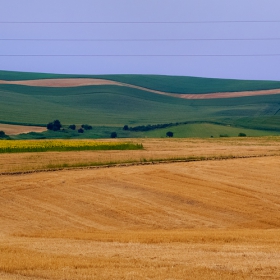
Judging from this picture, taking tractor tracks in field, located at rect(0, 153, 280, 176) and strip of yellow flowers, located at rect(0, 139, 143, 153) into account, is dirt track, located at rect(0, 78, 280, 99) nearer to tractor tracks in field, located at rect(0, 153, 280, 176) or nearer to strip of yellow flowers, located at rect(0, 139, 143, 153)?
strip of yellow flowers, located at rect(0, 139, 143, 153)

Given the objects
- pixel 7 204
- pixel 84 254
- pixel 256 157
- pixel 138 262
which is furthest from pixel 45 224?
pixel 256 157

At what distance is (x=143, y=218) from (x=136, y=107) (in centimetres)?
7651

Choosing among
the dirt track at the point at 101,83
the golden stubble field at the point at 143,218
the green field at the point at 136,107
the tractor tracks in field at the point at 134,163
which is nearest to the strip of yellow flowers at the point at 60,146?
the golden stubble field at the point at 143,218

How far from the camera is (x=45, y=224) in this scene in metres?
22.7

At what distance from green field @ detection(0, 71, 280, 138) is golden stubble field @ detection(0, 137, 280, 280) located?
1262 inches

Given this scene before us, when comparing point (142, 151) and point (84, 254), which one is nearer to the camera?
point (84, 254)

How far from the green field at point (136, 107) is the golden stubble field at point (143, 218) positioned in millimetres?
32064

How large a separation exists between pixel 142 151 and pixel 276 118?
39194 millimetres

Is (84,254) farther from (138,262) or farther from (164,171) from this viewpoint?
(164,171)

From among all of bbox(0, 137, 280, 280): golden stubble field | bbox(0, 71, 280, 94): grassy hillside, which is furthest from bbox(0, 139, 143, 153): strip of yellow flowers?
bbox(0, 71, 280, 94): grassy hillside

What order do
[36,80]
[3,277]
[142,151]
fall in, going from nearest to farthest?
[3,277] → [142,151] → [36,80]

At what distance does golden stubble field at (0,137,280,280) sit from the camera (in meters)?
14.8

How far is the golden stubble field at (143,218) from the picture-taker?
48.6 ft

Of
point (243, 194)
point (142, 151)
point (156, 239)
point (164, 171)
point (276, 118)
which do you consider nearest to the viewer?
point (156, 239)
